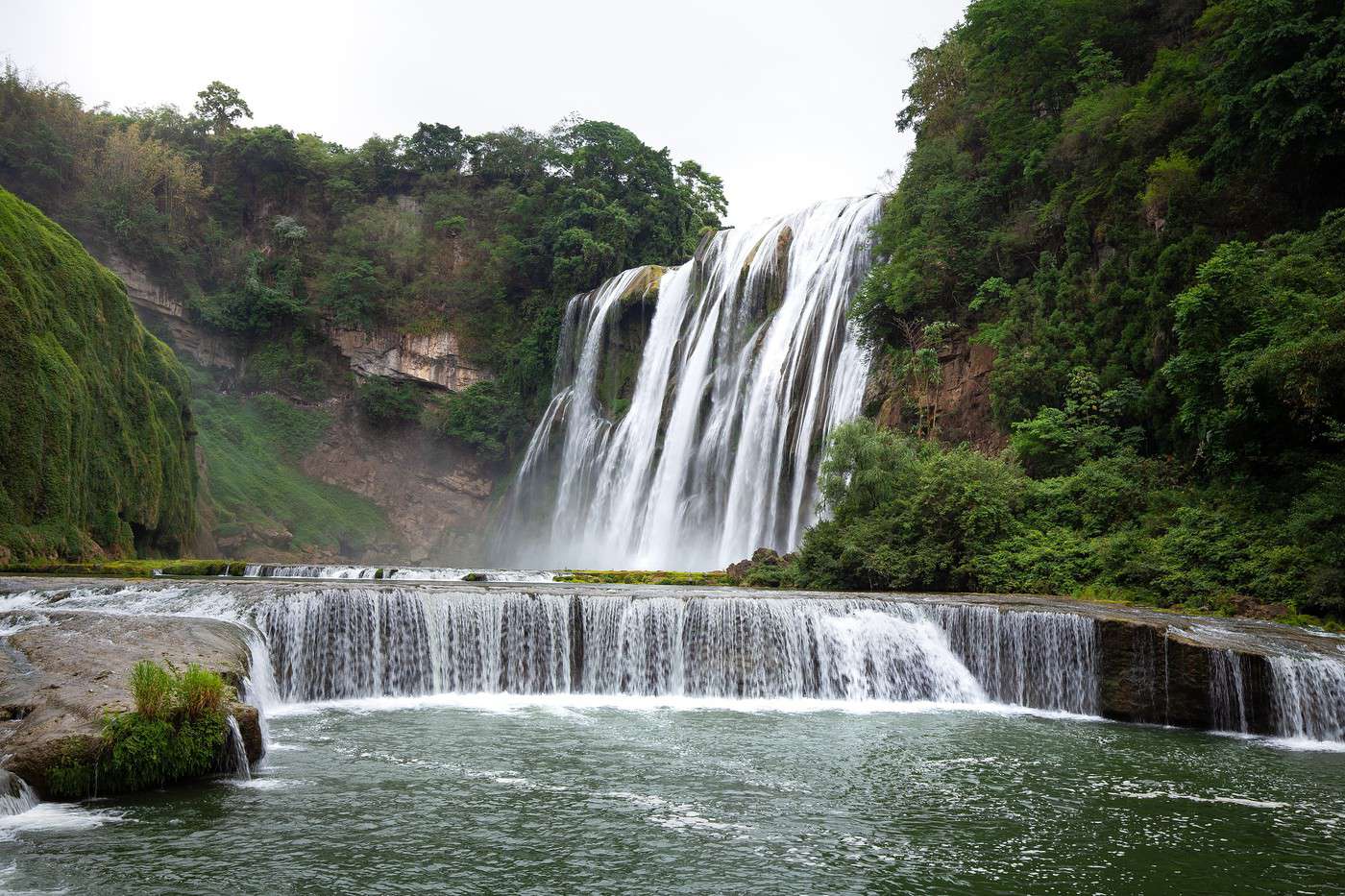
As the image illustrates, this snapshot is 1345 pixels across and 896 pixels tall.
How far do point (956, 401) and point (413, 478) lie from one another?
1313 inches

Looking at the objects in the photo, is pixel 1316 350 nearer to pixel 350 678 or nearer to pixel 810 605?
pixel 810 605

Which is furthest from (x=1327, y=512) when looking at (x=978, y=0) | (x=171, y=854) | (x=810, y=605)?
(x=978, y=0)

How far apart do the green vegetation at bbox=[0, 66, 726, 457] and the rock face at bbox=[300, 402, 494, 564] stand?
158 cm

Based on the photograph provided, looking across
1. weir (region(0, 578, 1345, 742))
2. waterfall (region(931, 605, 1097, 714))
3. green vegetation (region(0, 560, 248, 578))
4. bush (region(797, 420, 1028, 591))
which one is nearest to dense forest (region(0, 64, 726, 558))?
green vegetation (region(0, 560, 248, 578))

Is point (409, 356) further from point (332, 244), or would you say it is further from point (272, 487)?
point (272, 487)

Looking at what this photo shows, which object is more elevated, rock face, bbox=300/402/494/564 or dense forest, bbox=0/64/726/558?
dense forest, bbox=0/64/726/558

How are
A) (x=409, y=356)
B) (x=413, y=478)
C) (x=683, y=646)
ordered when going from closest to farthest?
(x=683, y=646), (x=413, y=478), (x=409, y=356)

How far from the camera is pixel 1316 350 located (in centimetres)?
1453

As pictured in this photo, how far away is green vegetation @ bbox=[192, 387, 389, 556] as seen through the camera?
41812 millimetres

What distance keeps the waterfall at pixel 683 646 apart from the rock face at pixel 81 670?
7.58ft

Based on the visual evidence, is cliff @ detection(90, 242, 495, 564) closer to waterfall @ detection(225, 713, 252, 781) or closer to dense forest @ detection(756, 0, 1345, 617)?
dense forest @ detection(756, 0, 1345, 617)

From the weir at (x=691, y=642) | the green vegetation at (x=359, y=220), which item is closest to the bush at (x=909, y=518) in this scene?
the weir at (x=691, y=642)

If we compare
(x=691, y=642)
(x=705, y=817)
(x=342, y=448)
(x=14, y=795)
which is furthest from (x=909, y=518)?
(x=342, y=448)

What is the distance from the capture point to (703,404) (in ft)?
113
